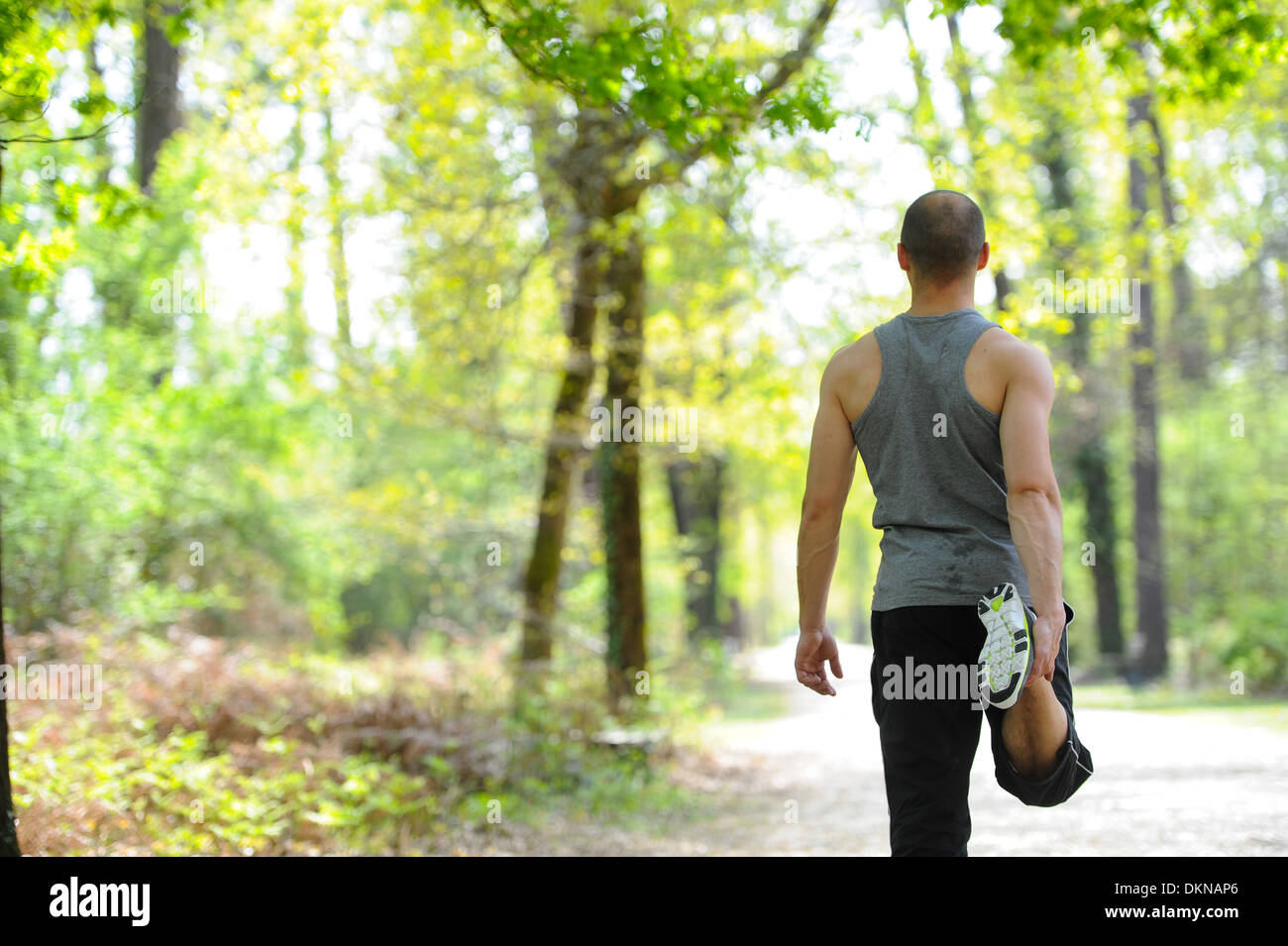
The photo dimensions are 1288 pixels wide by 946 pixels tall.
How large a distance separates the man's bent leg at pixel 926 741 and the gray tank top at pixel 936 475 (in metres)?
0.08

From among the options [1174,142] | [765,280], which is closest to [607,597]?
[765,280]

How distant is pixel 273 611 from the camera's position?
58.4 ft

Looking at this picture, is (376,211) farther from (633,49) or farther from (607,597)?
(633,49)

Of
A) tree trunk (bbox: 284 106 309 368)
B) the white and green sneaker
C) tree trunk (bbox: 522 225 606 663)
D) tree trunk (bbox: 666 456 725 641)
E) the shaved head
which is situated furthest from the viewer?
tree trunk (bbox: 666 456 725 641)

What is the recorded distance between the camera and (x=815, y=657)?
3.79 m

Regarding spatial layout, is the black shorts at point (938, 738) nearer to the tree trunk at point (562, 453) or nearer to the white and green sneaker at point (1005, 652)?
the white and green sneaker at point (1005, 652)

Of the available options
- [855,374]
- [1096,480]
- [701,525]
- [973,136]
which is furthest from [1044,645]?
[701,525]

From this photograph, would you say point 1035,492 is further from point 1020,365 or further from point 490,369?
point 490,369

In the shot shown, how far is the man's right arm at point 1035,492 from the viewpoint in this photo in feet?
10.7

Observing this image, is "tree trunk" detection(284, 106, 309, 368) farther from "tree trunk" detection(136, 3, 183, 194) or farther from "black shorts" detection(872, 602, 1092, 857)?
"black shorts" detection(872, 602, 1092, 857)

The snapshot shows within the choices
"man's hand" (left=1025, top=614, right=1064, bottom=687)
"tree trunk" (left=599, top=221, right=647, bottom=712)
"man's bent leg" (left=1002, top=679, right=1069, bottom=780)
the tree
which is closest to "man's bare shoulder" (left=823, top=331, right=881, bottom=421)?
"man's hand" (left=1025, top=614, right=1064, bottom=687)

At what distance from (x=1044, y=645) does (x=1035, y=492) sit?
42cm

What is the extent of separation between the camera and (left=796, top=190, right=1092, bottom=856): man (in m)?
3.31
